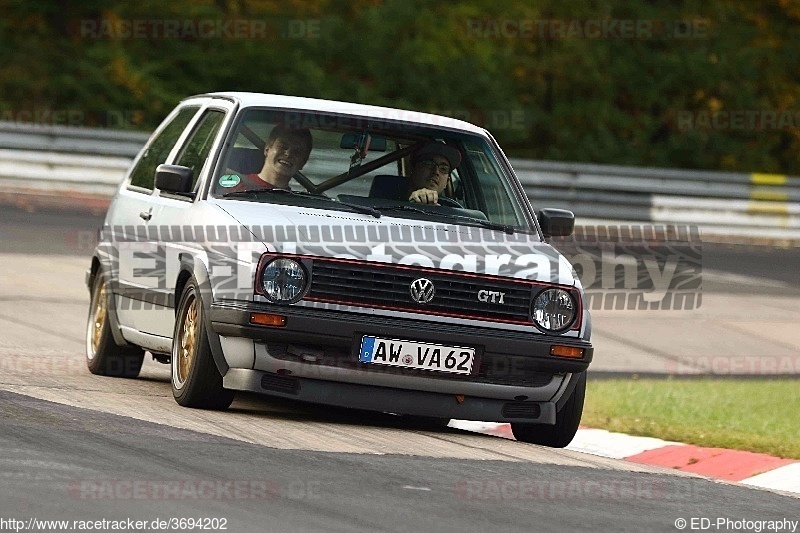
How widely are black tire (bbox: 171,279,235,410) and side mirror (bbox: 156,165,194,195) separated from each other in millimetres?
589

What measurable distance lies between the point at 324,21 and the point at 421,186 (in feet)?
62.7

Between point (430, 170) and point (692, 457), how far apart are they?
212cm

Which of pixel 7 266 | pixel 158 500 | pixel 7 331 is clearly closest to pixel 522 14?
pixel 7 266

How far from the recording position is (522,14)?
91.5 feet

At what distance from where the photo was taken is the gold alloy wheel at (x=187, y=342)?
836 cm

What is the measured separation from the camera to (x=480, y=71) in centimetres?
2700

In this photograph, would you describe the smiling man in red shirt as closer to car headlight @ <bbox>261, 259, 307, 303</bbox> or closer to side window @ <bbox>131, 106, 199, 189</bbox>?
car headlight @ <bbox>261, 259, 307, 303</bbox>

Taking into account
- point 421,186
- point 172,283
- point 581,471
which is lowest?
point 581,471

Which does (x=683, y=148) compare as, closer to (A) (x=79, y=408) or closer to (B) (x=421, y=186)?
(B) (x=421, y=186)

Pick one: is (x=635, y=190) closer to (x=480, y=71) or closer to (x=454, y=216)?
(x=480, y=71)

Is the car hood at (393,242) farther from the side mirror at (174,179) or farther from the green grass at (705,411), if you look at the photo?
the green grass at (705,411)

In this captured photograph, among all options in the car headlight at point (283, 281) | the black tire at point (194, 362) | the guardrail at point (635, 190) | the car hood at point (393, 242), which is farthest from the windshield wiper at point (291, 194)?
the guardrail at point (635, 190)

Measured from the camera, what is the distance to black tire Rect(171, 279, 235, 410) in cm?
812

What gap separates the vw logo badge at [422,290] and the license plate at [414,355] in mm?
213
